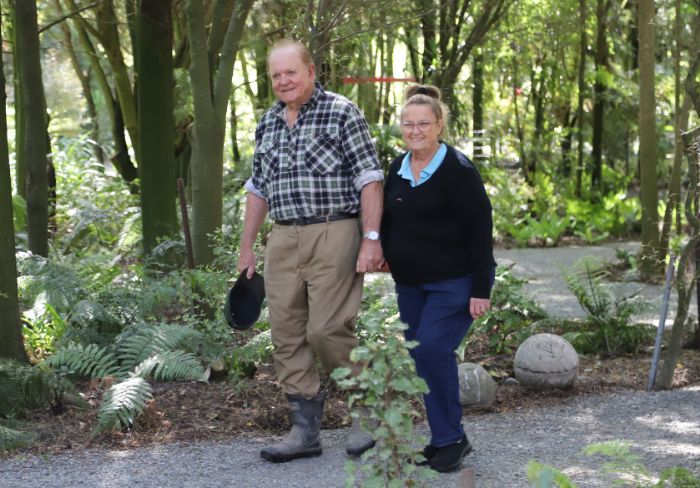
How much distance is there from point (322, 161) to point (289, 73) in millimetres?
474

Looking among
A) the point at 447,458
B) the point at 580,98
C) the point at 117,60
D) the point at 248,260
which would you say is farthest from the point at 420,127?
the point at 580,98

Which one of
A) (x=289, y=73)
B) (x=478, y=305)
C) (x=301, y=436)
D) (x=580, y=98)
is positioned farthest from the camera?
(x=580, y=98)

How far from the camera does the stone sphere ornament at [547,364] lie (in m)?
6.48

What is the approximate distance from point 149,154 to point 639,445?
17.7 feet

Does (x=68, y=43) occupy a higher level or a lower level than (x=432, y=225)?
higher

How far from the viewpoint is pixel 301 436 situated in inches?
203

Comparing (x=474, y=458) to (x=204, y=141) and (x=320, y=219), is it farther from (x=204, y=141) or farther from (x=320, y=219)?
(x=204, y=141)

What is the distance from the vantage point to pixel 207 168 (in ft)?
27.0

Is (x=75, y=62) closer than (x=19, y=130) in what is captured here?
No

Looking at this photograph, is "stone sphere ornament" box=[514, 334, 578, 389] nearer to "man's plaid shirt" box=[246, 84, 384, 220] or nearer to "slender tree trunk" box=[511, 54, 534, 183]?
"man's plaid shirt" box=[246, 84, 384, 220]

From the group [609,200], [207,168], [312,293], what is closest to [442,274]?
[312,293]

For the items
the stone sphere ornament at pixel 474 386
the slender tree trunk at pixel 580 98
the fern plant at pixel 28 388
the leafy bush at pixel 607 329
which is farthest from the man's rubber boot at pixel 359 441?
the slender tree trunk at pixel 580 98

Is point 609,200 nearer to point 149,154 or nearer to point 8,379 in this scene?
point 149,154

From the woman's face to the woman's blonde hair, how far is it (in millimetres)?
29
